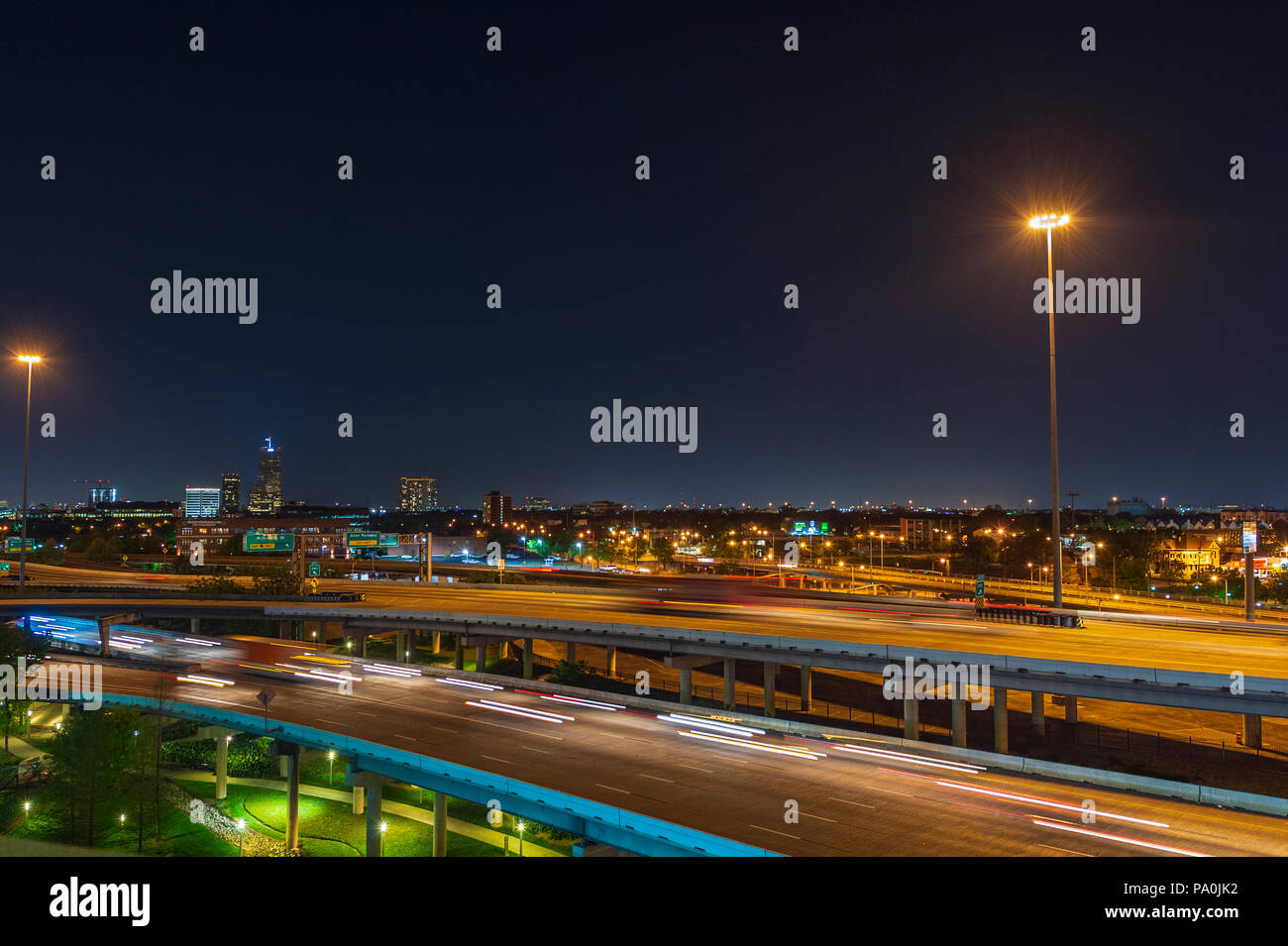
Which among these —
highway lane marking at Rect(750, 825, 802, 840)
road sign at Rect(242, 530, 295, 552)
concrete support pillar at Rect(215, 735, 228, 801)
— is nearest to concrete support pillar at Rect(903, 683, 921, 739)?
highway lane marking at Rect(750, 825, 802, 840)

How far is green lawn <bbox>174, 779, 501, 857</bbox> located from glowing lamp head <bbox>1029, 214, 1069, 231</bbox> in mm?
36567

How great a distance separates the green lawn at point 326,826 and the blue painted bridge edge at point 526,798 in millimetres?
5400

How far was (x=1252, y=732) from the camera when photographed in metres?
34.8

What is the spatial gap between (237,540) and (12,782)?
100m

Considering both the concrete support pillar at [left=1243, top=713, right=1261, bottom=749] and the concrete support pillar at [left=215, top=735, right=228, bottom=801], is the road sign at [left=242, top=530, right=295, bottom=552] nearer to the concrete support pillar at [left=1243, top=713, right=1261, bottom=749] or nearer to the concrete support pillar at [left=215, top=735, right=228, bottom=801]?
the concrete support pillar at [left=215, top=735, right=228, bottom=801]

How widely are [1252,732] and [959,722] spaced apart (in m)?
15.8

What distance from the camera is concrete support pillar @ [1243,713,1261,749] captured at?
112 ft

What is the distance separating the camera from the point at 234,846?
Result: 30734 millimetres

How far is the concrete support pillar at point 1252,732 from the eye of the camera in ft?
112

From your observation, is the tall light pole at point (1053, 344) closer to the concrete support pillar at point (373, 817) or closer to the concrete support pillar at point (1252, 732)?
the concrete support pillar at point (1252, 732)

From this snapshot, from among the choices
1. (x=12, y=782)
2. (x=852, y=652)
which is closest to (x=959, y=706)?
(x=852, y=652)

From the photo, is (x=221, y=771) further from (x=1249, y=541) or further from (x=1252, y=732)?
(x=1249, y=541)
